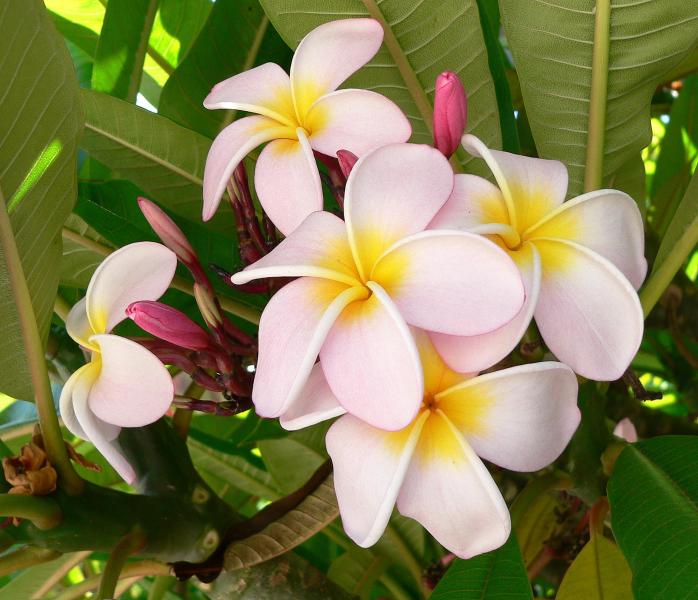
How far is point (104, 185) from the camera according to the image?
36.6 inches

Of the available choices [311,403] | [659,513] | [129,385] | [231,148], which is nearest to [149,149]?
[231,148]

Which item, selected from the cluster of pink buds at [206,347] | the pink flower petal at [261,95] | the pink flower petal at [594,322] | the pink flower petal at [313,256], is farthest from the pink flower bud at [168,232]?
the pink flower petal at [594,322]

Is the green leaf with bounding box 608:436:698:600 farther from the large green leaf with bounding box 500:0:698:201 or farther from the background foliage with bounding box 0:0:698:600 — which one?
the large green leaf with bounding box 500:0:698:201

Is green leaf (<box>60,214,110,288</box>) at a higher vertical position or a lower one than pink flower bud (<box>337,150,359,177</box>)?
lower

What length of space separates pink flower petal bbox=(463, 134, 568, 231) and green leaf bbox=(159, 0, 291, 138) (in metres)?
0.44

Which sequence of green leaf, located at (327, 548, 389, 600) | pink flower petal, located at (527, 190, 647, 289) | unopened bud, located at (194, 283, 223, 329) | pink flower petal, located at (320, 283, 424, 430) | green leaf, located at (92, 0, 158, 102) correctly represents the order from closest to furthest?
pink flower petal, located at (320, 283, 424, 430), pink flower petal, located at (527, 190, 647, 289), unopened bud, located at (194, 283, 223, 329), green leaf, located at (92, 0, 158, 102), green leaf, located at (327, 548, 389, 600)

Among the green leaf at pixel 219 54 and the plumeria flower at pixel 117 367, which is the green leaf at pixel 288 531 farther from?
the green leaf at pixel 219 54

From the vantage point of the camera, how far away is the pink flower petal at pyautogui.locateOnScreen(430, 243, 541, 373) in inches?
20.2

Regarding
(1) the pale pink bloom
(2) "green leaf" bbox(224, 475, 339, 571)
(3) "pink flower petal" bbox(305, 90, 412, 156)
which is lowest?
(1) the pale pink bloom

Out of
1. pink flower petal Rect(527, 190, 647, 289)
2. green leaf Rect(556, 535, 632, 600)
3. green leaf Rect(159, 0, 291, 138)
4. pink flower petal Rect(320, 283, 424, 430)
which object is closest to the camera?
pink flower petal Rect(320, 283, 424, 430)

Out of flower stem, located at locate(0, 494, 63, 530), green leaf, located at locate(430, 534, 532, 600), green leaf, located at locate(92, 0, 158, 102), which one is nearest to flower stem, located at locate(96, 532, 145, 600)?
flower stem, located at locate(0, 494, 63, 530)

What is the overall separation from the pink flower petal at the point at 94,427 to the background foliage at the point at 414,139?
142mm

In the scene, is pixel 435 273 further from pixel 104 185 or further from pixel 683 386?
pixel 683 386

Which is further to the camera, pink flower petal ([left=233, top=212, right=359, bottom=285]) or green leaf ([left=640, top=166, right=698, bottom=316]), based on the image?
green leaf ([left=640, top=166, right=698, bottom=316])
